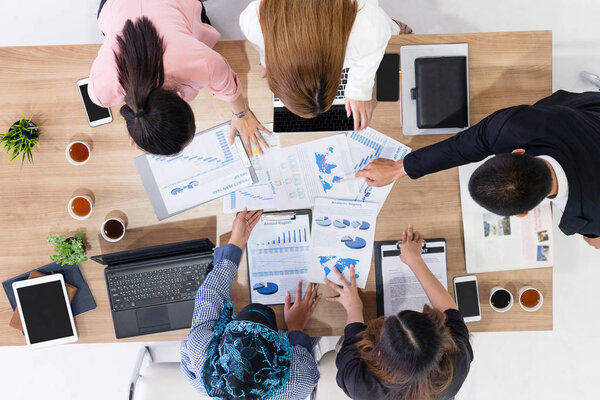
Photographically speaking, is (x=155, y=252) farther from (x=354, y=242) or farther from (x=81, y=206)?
(x=354, y=242)

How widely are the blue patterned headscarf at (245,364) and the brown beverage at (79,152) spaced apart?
2.53ft

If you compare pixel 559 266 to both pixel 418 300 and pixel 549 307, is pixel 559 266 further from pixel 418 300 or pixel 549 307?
pixel 418 300

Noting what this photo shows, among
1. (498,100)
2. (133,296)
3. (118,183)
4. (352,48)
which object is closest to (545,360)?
(498,100)

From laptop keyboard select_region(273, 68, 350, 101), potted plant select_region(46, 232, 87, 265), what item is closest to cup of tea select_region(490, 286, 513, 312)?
laptop keyboard select_region(273, 68, 350, 101)

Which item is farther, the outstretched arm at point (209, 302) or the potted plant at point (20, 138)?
the potted plant at point (20, 138)

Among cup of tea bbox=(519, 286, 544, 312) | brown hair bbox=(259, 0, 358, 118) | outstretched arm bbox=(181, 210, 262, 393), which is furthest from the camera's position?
cup of tea bbox=(519, 286, 544, 312)

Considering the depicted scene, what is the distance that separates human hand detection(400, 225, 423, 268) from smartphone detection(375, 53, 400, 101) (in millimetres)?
465

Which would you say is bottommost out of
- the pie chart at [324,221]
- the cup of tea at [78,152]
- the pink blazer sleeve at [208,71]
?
the pie chart at [324,221]

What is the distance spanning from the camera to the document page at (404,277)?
4.29ft

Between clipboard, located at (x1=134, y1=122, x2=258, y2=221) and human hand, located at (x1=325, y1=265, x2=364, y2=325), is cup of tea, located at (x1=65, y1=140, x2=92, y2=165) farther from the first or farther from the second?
human hand, located at (x1=325, y1=265, x2=364, y2=325)

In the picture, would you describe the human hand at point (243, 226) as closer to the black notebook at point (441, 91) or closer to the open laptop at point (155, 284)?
the open laptop at point (155, 284)

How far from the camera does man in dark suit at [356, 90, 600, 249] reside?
943mm

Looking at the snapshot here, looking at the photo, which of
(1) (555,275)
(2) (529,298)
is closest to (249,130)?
(2) (529,298)

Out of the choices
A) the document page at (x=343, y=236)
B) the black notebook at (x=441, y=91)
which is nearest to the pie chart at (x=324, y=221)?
the document page at (x=343, y=236)
